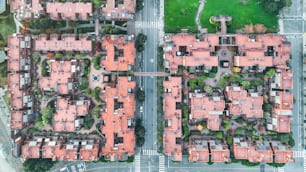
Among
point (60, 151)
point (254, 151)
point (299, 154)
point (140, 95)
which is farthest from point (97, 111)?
point (299, 154)

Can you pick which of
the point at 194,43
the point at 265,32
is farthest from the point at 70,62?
the point at 265,32

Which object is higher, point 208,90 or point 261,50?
point 261,50

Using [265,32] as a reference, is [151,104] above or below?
below

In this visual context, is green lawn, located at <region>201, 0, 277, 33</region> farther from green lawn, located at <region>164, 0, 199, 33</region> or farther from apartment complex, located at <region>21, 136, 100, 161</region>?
apartment complex, located at <region>21, 136, 100, 161</region>

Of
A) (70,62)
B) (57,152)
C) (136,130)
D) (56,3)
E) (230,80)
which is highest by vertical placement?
(56,3)

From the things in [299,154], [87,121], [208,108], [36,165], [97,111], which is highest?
[208,108]

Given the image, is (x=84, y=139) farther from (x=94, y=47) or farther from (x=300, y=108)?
(x=300, y=108)

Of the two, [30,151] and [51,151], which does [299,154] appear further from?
[30,151]
